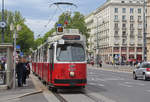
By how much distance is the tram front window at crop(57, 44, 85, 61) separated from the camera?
17.0m

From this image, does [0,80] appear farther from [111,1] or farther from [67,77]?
[111,1]

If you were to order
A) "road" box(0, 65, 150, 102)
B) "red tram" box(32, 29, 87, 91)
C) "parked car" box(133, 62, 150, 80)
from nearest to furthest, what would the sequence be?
1. "road" box(0, 65, 150, 102)
2. "red tram" box(32, 29, 87, 91)
3. "parked car" box(133, 62, 150, 80)

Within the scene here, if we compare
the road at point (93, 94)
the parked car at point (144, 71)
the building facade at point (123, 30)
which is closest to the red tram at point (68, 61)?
the road at point (93, 94)

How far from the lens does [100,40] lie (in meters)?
119

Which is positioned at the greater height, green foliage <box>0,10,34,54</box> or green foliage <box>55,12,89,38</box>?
green foliage <box>55,12,89,38</box>

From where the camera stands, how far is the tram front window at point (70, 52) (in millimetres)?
16953

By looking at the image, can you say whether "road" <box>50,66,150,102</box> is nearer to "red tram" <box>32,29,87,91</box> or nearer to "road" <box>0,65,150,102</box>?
"road" <box>0,65,150,102</box>

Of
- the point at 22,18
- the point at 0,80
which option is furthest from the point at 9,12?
the point at 0,80

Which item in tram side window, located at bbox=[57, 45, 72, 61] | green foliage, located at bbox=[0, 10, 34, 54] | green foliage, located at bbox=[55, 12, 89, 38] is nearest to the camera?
tram side window, located at bbox=[57, 45, 72, 61]

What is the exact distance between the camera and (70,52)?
17000 mm

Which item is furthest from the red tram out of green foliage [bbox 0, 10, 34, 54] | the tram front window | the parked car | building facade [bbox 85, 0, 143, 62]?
building facade [bbox 85, 0, 143, 62]

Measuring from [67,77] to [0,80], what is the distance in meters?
4.38

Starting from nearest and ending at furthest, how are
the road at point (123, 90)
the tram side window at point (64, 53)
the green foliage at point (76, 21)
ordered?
the road at point (123, 90)
the tram side window at point (64, 53)
the green foliage at point (76, 21)

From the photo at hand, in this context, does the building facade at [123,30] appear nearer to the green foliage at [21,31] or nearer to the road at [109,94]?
the green foliage at [21,31]
